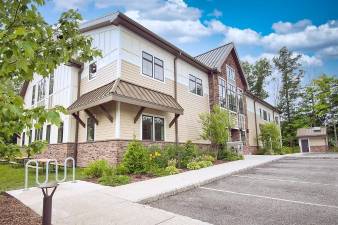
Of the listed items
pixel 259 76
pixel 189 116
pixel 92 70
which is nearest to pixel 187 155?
pixel 189 116

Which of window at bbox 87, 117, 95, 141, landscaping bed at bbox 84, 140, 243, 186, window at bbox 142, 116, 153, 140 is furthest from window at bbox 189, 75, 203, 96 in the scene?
window at bbox 87, 117, 95, 141

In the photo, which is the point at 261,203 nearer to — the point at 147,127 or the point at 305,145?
the point at 147,127

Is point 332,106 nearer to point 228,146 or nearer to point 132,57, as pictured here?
point 228,146

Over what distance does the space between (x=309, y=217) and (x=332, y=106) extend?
45995 millimetres

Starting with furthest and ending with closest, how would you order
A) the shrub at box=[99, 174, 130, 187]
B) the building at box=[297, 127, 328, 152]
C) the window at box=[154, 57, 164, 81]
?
the building at box=[297, 127, 328, 152], the window at box=[154, 57, 164, 81], the shrub at box=[99, 174, 130, 187]

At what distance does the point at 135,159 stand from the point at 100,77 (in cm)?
567

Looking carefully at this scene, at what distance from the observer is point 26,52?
211 cm

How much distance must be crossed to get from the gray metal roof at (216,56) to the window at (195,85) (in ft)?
7.48

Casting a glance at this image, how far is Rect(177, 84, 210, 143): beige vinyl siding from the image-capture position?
1598 centimetres

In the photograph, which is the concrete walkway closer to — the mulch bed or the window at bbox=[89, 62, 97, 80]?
the mulch bed

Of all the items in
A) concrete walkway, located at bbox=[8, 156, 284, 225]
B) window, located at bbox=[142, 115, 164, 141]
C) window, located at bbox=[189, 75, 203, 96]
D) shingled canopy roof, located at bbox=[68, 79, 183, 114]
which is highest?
window, located at bbox=[189, 75, 203, 96]

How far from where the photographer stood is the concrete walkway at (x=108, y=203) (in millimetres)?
4727

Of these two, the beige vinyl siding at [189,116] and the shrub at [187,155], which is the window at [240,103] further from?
the shrub at [187,155]

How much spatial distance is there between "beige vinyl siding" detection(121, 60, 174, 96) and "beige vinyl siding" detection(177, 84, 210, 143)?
47.0 inches
